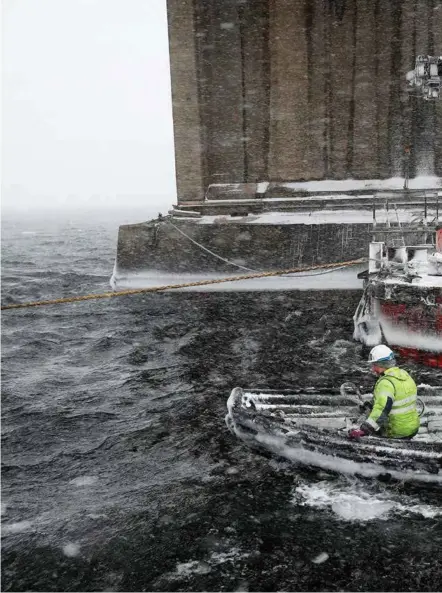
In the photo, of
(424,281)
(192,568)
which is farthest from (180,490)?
(424,281)

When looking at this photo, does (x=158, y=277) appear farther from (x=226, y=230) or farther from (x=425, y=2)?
(x=425, y=2)

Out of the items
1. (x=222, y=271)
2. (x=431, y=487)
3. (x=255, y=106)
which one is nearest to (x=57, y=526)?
(x=431, y=487)

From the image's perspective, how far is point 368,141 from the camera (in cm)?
2103

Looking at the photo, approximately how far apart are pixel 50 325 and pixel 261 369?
749 cm

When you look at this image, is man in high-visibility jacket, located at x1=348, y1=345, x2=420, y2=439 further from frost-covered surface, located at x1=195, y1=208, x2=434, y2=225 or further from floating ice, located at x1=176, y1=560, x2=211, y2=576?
frost-covered surface, located at x1=195, y1=208, x2=434, y2=225

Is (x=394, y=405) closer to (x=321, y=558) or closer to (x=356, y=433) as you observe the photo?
(x=356, y=433)

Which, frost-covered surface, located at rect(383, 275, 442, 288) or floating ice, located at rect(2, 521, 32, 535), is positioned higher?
frost-covered surface, located at rect(383, 275, 442, 288)

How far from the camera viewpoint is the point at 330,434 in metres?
6.73

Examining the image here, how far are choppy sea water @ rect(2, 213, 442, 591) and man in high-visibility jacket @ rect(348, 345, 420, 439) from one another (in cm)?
60

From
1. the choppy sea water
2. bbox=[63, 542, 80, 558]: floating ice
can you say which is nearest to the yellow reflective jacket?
the choppy sea water

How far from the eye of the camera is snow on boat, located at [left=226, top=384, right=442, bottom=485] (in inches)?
250

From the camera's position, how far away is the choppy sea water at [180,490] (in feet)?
18.0

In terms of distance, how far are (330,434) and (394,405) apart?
2.68ft

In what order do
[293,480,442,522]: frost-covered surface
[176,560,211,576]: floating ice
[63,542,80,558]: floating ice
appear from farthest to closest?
[293,480,442,522]: frost-covered surface → [63,542,80,558]: floating ice → [176,560,211,576]: floating ice
